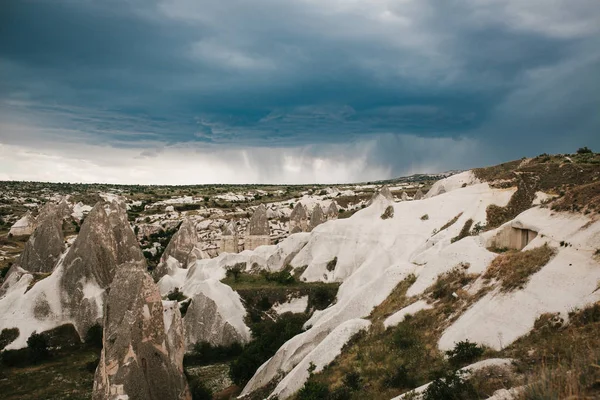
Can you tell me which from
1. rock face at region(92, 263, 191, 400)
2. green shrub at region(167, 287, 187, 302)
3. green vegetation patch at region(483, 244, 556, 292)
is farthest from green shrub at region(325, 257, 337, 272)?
green vegetation patch at region(483, 244, 556, 292)

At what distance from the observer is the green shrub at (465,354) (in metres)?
12.1

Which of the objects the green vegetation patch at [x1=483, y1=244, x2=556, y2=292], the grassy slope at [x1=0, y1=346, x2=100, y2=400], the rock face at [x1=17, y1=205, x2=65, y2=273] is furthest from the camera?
the rock face at [x1=17, y1=205, x2=65, y2=273]

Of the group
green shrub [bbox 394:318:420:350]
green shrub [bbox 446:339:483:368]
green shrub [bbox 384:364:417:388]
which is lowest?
green shrub [bbox 384:364:417:388]

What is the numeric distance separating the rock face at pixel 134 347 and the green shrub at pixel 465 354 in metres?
11.7

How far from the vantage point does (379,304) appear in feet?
68.1

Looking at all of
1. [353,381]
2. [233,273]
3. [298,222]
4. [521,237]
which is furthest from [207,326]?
[298,222]

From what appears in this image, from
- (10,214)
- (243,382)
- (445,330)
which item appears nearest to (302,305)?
(243,382)

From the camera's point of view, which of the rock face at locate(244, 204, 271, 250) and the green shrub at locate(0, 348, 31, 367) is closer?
the green shrub at locate(0, 348, 31, 367)

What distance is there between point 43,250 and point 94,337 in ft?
Result: 65.5

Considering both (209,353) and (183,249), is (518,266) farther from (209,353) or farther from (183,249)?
(183,249)

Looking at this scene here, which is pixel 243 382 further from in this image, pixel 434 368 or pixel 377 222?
pixel 377 222

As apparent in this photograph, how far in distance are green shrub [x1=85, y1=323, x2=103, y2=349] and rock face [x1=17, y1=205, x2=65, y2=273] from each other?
18.0 m

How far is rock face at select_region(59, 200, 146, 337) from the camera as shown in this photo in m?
33.0

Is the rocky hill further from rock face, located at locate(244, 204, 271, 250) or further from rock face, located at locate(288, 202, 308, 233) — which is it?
rock face, located at locate(288, 202, 308, 233)
